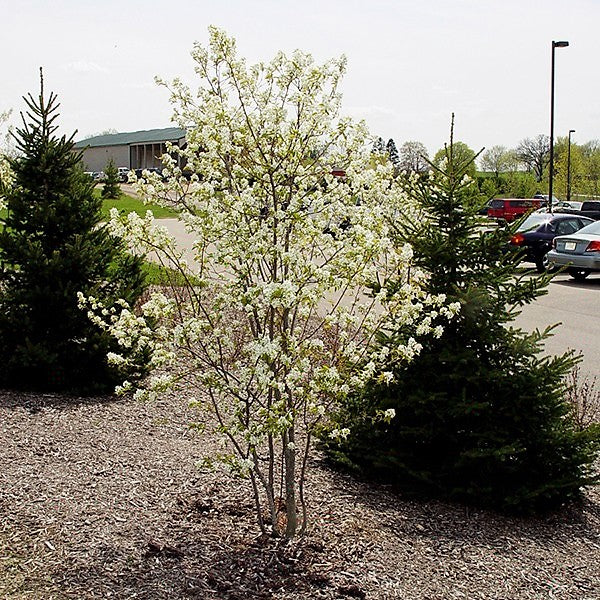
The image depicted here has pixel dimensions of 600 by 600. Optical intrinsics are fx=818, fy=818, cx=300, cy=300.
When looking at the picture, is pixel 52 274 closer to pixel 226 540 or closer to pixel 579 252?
pixel 226 540

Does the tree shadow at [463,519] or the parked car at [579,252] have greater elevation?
the parked car at [579,252]

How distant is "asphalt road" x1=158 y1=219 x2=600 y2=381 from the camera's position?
11.3m

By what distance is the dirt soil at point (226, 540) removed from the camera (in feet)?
13.5

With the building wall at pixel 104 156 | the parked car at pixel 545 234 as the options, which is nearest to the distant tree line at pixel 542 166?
the parked car at pixel 545 234

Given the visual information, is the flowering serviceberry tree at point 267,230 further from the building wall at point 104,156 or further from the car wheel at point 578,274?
the building wall at point 104,156

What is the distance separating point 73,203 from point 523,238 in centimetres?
1598

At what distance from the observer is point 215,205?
412cm

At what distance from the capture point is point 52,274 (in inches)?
295

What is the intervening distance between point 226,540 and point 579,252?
16.7 meters

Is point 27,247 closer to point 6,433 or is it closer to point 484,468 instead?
point 6,433

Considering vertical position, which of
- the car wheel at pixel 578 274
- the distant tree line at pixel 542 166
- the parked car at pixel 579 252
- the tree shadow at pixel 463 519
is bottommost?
the tree shadow at pixel 463 519

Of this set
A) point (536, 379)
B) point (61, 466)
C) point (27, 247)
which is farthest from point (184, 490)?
point (27, 247)

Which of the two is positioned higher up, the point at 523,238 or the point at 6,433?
the point at 523,238

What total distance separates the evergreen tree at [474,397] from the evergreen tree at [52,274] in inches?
117
